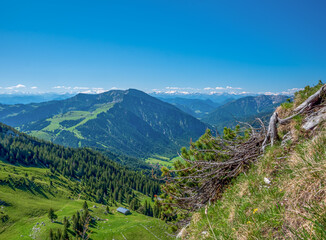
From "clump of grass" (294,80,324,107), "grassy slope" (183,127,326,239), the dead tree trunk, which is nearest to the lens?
"grassy slope" (183,127,326,239)

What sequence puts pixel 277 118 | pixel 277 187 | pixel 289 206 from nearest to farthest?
pixel 289 206 < pixel 277 187 < pixel 277 118

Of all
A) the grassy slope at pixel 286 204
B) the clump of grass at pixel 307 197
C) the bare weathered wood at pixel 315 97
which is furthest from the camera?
the bare weathered wood at pixel 315 97

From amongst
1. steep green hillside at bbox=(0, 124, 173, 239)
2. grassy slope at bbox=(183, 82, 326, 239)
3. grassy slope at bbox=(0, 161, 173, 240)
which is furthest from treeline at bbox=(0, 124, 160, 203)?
grassy slope at bbox=(183, 82, 326, 239)

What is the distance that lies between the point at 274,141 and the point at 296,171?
383 cm

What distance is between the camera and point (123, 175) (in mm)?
192375

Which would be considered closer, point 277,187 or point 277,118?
point 277,187

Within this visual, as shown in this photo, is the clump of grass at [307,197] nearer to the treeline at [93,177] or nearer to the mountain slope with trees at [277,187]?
the mountain slope with trees at [277,187]

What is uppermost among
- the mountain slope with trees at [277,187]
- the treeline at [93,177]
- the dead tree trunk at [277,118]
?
the dead tree trunk at [277,118]

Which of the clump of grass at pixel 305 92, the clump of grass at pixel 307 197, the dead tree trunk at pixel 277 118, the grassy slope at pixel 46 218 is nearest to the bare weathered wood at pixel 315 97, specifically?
the dead tree trunk at pixel 277 118

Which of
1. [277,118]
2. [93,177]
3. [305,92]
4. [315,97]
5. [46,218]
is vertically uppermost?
[305,92]

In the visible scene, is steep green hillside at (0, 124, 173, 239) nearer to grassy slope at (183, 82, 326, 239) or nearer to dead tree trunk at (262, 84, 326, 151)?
dead tree trunk at (262, 84, 326, 151)

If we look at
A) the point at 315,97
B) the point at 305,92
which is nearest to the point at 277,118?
the point at 315,97

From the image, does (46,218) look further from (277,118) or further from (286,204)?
(286,204)

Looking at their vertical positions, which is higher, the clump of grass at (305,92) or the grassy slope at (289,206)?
the clump of grass at (305,92)
